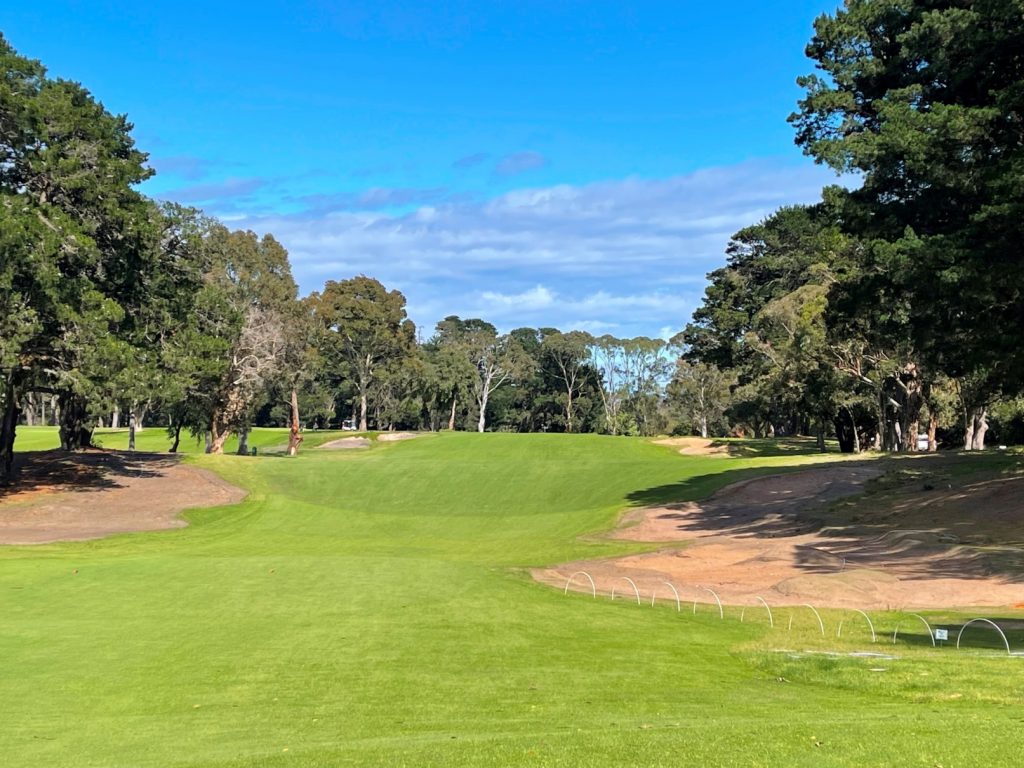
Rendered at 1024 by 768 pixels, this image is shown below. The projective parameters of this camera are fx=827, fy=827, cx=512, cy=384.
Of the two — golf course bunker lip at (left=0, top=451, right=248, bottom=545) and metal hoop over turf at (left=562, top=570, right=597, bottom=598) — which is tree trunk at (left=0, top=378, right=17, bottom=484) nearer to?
golf course bunker lip at (left=0, top=451, right=248, bottom=545)

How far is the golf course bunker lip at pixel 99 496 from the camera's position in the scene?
33531 millimetres

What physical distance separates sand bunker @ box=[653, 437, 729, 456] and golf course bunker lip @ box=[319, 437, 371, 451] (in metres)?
25.1

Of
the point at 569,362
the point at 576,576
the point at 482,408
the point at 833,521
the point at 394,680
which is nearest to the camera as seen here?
the point at 394,680

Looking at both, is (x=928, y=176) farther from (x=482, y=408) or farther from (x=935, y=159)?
(x=482, y=408)

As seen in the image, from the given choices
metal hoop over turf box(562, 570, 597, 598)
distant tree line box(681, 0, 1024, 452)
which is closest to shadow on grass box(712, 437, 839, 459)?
distant tree line box(681, 0, 1024, 452)

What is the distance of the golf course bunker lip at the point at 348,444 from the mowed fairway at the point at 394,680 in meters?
41.3

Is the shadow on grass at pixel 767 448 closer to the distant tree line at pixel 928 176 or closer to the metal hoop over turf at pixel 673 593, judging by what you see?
the distant tree line at pixel 928 176

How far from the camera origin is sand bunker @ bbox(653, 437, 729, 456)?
64.9 metres

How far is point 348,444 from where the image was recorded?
71.8 meters

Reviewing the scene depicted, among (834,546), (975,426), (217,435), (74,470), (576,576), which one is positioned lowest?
(576,576)

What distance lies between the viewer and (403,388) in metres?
108

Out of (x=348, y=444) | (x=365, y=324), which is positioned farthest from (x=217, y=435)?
(x=365, y=324)

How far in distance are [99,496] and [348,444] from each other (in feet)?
112

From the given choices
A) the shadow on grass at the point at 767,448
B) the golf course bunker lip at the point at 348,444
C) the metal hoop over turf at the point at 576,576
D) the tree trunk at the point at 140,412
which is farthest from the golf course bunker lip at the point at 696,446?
the tree trunk at the point at 140,412
